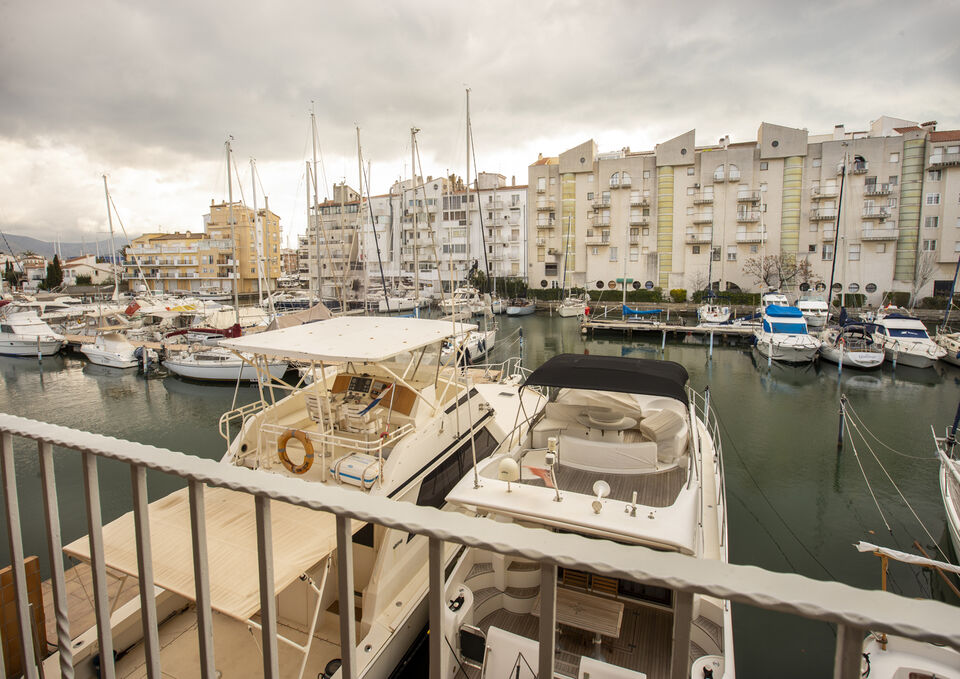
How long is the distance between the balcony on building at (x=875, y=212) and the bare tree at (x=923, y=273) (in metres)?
4.12

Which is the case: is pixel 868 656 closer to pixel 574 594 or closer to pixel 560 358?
pixel 574 594

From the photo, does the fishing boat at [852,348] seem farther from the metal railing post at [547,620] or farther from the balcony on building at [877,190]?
the metal railing post at [547,620]

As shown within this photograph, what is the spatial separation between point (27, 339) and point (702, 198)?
4856 centimetres

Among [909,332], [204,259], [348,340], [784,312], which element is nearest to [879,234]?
[909,332]

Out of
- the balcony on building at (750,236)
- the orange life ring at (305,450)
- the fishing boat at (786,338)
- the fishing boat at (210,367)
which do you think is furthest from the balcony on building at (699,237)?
the orange life ring at (305,450)

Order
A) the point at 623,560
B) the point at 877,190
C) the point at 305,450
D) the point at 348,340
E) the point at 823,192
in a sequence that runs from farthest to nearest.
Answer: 1. the point at 823,192
2. the point at 877,190
3. the point at 348,340
4. the point at 305,450
5. the point at 623,560

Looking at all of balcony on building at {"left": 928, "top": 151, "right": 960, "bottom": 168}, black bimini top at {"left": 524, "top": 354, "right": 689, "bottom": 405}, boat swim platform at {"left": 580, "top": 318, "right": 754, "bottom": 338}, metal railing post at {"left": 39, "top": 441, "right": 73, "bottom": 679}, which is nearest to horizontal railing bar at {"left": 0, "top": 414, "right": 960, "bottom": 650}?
metal railing post at {"left": 39, "top": 441, "right": 73, "bottom": 679}

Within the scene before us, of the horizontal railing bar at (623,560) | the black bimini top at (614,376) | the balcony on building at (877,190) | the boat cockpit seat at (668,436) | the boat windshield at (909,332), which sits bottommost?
the boat windshield at (909,332)

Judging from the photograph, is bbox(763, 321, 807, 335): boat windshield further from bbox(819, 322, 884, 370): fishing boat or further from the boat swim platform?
the boat swim platform

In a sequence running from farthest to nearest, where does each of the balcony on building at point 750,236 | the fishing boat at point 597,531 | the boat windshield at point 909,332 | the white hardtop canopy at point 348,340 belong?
the balcony on building at point 750,236, the boat windshield at point 909,332, the white hardtop canopy at point 348,340, the fishing boat at point 597,531

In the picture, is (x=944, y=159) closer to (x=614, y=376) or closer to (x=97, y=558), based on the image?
(x=614, y=376)

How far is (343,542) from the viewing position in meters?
1.32

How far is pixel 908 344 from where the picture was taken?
77.8 feet

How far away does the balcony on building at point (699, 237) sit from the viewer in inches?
1756
